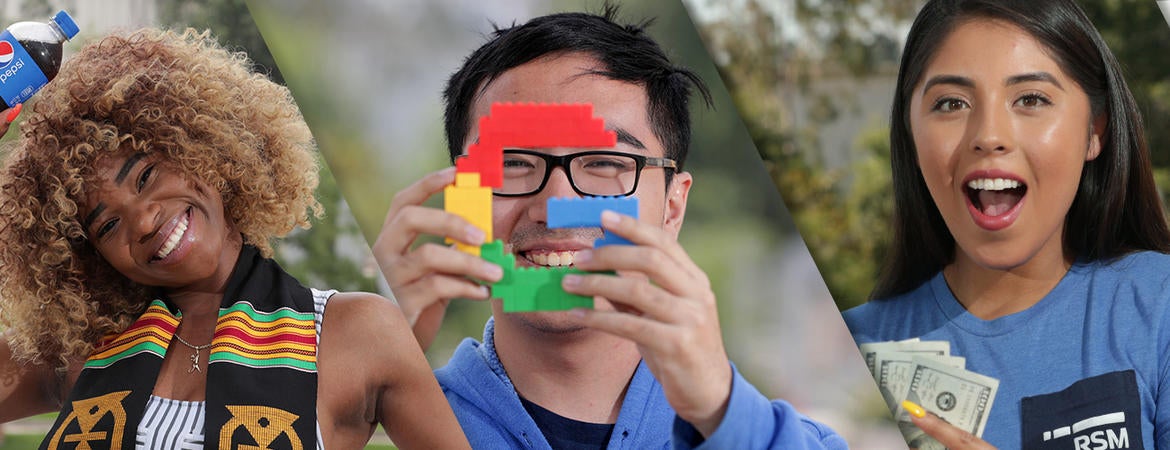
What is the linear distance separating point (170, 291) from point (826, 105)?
1425 millimetres

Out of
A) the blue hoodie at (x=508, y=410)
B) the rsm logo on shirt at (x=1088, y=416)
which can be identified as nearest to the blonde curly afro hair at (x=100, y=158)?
the blue hoodie at (x=508, y=410)

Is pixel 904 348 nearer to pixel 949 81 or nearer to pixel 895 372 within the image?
pixel 895 372

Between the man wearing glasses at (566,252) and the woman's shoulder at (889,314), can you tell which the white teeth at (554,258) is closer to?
the man wearing glasses at (566,252)

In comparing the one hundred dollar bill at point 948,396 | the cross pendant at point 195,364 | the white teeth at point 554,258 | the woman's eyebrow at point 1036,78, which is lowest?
the cross pendant at point 195,364

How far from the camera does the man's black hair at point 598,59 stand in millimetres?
1752

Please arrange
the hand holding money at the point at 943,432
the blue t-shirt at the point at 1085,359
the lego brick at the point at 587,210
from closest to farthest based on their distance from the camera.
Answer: the lego brick at the point at 587,210, the blue t-shirt at the point at 1085,359, the hand holding money at the point at 943,432

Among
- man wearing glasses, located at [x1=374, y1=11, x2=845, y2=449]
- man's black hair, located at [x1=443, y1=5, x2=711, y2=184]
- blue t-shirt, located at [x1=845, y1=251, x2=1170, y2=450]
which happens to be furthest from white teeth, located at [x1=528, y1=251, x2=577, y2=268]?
blue t-shirt, located at [x1=845, y1=251, x2=1170, y2=450]

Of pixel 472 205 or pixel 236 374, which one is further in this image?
pixel 236 374

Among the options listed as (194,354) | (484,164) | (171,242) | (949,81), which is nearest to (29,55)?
(171,242)

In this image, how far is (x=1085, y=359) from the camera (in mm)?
2096

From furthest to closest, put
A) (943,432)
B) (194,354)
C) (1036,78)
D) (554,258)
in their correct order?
1. (943,432)
2. (1036,78)
3. (194,354)
4. (554,258)

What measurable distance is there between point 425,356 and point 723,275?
740mm

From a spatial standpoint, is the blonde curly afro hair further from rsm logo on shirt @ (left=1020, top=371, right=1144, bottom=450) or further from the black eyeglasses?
rsm logo on shirt @ (left=1020, top=371, right=1144, bottom=450)

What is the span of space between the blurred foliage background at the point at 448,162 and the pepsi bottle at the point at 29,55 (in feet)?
1.50
